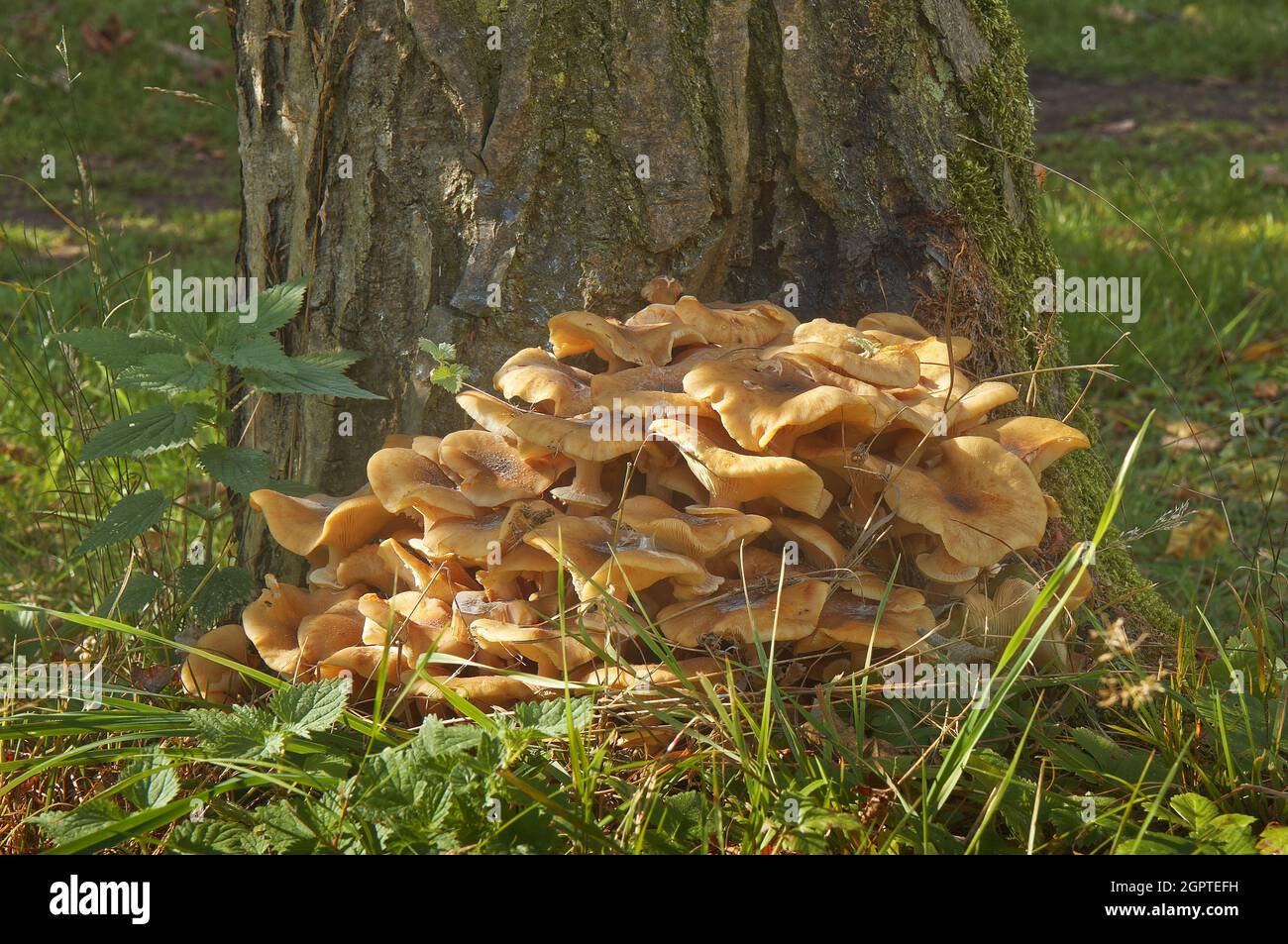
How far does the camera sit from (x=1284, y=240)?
668 centimetres

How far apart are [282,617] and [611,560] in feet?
3.08

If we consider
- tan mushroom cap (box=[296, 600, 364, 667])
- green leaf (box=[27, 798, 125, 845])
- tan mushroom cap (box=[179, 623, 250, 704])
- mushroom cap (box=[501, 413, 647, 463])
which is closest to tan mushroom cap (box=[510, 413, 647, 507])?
mushroom cap (box=[501, 413, 647, 463])

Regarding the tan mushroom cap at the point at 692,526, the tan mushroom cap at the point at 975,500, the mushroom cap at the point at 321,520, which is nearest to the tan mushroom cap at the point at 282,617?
the mushroom cap at the point at 321,520

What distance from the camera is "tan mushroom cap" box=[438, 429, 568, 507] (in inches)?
96.8

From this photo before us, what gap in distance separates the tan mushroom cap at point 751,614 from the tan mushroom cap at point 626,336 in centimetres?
61

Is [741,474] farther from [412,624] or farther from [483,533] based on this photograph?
[412,624]

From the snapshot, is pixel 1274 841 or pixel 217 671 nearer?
pixel 1274 841

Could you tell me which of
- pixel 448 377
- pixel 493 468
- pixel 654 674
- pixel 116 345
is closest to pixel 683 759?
pixel 654 674

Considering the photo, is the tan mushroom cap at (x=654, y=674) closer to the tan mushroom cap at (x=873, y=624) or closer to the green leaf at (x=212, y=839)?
the tan mushroom cap at (x=873, y=624)

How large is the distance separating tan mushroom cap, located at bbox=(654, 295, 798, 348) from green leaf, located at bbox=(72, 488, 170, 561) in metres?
1.39

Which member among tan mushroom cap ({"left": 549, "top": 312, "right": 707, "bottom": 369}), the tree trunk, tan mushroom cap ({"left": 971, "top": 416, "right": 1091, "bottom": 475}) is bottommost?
tan mushroom cap ({"left": 971, "top": 416, "right": 1091, "bottom": 475})

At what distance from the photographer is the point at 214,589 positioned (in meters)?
2.83

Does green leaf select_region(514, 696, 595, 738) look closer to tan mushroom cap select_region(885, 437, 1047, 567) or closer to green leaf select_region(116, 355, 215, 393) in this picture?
tan mushroom cap select_region(885, 437, 1047, 567)
